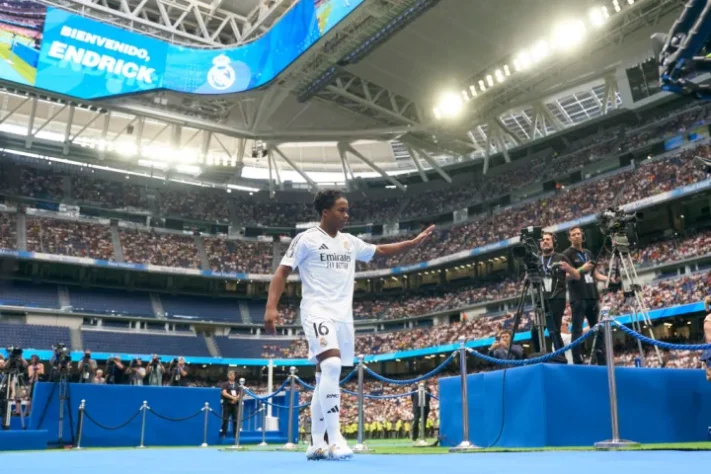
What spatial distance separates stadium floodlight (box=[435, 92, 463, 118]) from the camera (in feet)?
108

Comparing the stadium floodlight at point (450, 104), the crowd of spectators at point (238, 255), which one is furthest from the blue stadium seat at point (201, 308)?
the stadium floodlight at point (450, 104)

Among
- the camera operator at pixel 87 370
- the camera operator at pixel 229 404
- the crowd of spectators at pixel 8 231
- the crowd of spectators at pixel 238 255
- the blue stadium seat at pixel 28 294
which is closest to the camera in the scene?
the camera operator at pixel 87 370

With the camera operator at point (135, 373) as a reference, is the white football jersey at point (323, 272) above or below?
above

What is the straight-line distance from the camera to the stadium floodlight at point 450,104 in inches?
1302

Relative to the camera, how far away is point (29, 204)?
4378 cm

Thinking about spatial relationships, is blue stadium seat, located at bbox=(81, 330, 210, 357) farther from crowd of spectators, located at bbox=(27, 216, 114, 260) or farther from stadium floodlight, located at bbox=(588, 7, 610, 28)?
stadium floodlight, located at bbox=(588, 7, 610, 28)

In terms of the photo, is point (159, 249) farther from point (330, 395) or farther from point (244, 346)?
point (330, 395)

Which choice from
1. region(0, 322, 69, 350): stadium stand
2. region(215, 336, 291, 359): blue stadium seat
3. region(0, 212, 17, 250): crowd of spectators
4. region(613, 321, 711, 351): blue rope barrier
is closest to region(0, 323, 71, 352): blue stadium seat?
region(0, 322, 69, 350): stadium stand

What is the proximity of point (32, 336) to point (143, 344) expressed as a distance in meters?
6.16

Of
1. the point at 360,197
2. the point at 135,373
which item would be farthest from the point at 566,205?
the point at 135,373

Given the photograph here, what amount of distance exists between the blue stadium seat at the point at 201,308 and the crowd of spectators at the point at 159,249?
265 centimetres

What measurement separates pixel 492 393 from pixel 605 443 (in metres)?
1.80

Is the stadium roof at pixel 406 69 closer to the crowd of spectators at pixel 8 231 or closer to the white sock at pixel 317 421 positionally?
the crowd of spectators at pixel 8 231

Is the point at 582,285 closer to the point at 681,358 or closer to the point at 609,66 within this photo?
the point at 681,358
